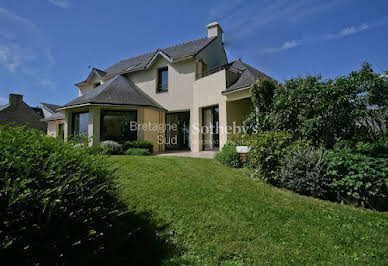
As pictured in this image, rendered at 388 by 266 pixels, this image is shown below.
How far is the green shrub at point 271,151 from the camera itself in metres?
6.02

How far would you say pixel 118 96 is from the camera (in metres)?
14.2

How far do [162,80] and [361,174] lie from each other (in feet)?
48.2

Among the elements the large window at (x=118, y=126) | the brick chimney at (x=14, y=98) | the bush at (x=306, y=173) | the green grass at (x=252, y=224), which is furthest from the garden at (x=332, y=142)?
the brick chimney at (x=14, y=98)

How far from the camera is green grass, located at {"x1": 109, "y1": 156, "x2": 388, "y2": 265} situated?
2.81 meters

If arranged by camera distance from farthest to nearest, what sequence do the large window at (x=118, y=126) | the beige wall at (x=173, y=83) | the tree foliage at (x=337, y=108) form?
the beige wall at (x=173, y=83) < the large window at (x=118, y=126) < the tree foliage at (x=337, y=108)

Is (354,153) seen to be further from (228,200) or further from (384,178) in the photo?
(228,200)

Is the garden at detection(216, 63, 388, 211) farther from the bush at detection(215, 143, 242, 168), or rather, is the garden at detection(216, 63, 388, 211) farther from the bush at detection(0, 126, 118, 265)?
the bush at detection(0, 126, 118, 265)

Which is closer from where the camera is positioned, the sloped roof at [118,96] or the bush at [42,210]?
the bush at [42,210]

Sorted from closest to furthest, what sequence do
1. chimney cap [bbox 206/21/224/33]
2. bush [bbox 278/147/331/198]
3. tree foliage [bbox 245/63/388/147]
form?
bush [bbox 278/147/331/198], tree foliage [bbox 245/63/388/147], chimney cap [bbox 206/21/224/33]

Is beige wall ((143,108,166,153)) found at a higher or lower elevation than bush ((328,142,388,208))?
higher

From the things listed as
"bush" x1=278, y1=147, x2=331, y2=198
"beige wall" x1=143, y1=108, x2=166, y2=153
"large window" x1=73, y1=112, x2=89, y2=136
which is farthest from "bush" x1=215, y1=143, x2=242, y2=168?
"large window" x1=73, y1=112, x2=89, y2=136

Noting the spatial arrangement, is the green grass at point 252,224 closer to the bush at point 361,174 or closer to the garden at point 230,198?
Result: the garden at point 230,198

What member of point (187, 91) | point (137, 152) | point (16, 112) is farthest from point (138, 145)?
point (16, 112)

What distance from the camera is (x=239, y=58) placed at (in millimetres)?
15602
